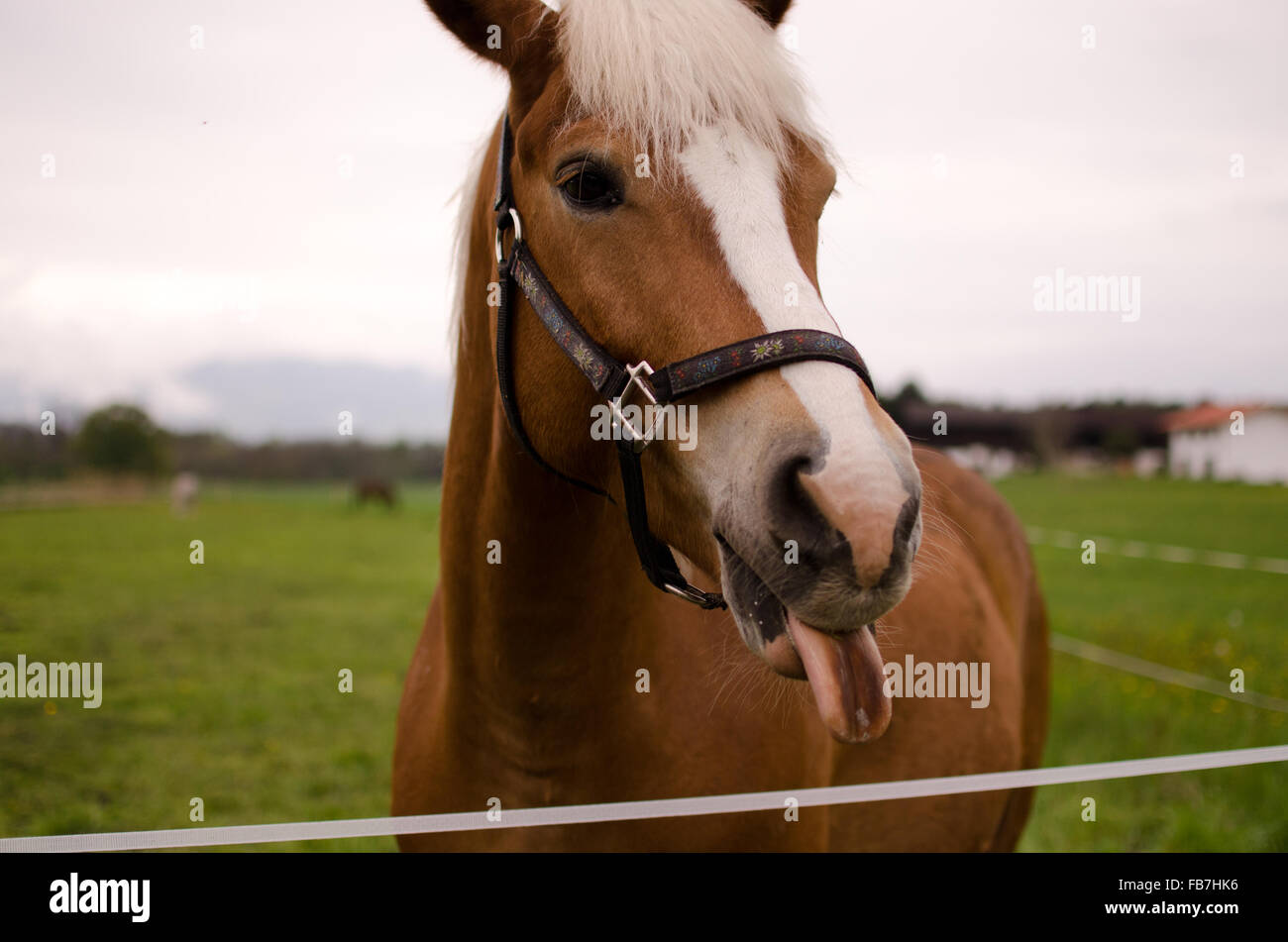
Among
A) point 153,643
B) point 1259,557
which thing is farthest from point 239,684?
point 1259,557

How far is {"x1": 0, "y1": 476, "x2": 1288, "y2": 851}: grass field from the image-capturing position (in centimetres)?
516

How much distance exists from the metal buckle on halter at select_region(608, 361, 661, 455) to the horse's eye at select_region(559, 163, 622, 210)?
345 millimetres

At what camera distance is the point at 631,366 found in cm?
165

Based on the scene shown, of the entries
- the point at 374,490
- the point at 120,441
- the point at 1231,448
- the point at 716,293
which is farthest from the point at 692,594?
the point at 120,441

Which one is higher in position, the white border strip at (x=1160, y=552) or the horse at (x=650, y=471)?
the horse at (x=650, y=471)

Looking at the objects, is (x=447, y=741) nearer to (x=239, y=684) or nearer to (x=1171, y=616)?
(x=239, y=684)

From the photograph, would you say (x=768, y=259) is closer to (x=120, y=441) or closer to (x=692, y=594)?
(x=692, y=594)

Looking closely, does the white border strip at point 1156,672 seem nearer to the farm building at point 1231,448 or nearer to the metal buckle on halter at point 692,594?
the metal buckle on halter at point 692,594

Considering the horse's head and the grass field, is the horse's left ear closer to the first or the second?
the horse's head

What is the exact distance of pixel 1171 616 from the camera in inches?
389

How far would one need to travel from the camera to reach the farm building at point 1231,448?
26578mm

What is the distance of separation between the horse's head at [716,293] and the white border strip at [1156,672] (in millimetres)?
6399

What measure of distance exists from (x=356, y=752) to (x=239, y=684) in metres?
2.54

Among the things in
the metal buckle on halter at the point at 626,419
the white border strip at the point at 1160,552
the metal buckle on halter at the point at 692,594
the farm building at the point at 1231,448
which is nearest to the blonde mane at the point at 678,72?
the metal buckle on halter at the point at 626,419
